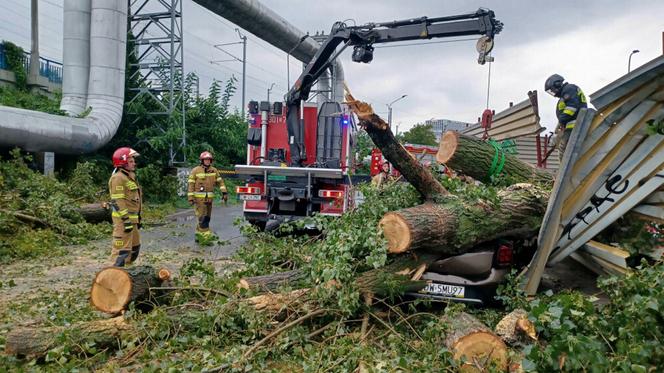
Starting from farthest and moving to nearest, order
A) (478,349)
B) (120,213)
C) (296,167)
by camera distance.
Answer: (296,167) < (120,213) < (478,349)

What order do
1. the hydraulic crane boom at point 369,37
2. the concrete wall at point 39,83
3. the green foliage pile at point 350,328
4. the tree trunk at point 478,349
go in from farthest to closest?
1. the concrete wall at point 39,83
2. the hydraulic crane boom at point 369,37
3. the tree trunk at point 478,349
4. the green foliage pile at point 350,328

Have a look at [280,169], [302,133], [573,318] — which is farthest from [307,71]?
[573,318]

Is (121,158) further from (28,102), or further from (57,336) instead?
(28,102)

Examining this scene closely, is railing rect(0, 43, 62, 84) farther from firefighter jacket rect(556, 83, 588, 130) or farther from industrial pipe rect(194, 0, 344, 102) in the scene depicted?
firefighter jacket rect(556, 83, 588, 130)

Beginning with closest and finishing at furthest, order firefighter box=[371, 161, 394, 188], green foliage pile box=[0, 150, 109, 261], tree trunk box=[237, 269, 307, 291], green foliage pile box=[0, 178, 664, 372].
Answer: green foliage pile box=[0, 178, 664, 372]
tree trunk box=[237, 269, 307, 291]
firefighter box=[371, 161, 394, 188]
green foliage pile box=[0, 150, 109, 261]

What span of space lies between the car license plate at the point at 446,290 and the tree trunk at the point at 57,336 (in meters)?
2.30

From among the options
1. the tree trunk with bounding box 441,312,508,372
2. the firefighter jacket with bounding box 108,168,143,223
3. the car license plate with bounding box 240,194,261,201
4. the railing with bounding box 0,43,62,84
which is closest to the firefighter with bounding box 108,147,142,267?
the firefighter jacket with bounding box 108,168,143,223

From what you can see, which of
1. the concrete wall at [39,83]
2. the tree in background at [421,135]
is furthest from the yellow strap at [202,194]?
the tree in background at [421,135]

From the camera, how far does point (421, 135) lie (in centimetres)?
4631

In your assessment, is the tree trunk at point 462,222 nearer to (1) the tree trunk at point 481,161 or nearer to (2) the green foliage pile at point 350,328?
(2) the green foliage pile at point 350,328

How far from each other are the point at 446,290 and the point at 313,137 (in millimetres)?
6525

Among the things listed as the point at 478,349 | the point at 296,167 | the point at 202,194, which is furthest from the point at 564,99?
the point at 202,194

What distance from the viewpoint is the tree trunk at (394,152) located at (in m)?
3.72

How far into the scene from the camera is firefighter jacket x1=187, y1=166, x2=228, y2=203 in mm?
8828
